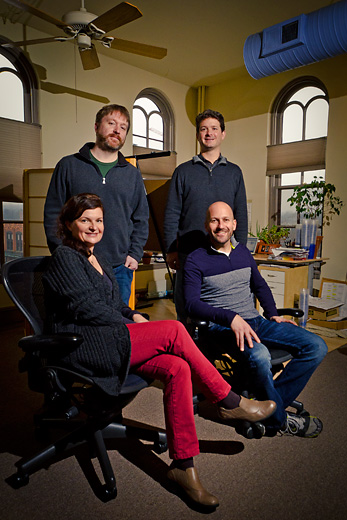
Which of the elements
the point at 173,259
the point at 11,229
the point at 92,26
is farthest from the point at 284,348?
the point at 11,229

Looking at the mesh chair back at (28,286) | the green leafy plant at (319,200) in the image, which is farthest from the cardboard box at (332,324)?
the mesh chair back at (28,286)

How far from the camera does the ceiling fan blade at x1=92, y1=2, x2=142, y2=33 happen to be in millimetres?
2891

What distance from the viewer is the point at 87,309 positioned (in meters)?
1.50

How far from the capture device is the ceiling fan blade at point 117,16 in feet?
9.48

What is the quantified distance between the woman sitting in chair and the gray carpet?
0.15m

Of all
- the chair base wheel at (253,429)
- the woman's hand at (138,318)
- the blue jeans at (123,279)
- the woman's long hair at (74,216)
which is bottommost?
the chair base wheel at (253,429)

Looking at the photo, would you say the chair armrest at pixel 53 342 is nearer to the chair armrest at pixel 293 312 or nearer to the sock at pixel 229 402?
the sock at pixel 229 402

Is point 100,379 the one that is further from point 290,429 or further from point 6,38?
point 6,38

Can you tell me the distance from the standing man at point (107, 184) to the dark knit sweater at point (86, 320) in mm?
537

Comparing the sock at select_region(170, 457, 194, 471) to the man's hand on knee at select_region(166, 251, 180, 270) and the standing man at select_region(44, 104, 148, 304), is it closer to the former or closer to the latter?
the standing man at select_region(44, 104, 148, 304)

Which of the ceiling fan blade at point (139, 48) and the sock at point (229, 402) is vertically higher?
the ceiling fan blade at point (139, 48)

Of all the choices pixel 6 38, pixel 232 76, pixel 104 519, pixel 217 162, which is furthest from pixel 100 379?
pixel 232 76

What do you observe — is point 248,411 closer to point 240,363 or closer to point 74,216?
point 240,363

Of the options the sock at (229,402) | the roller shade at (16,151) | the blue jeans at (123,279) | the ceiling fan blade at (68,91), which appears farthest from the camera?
the ceiling fan blade at (68,91)
